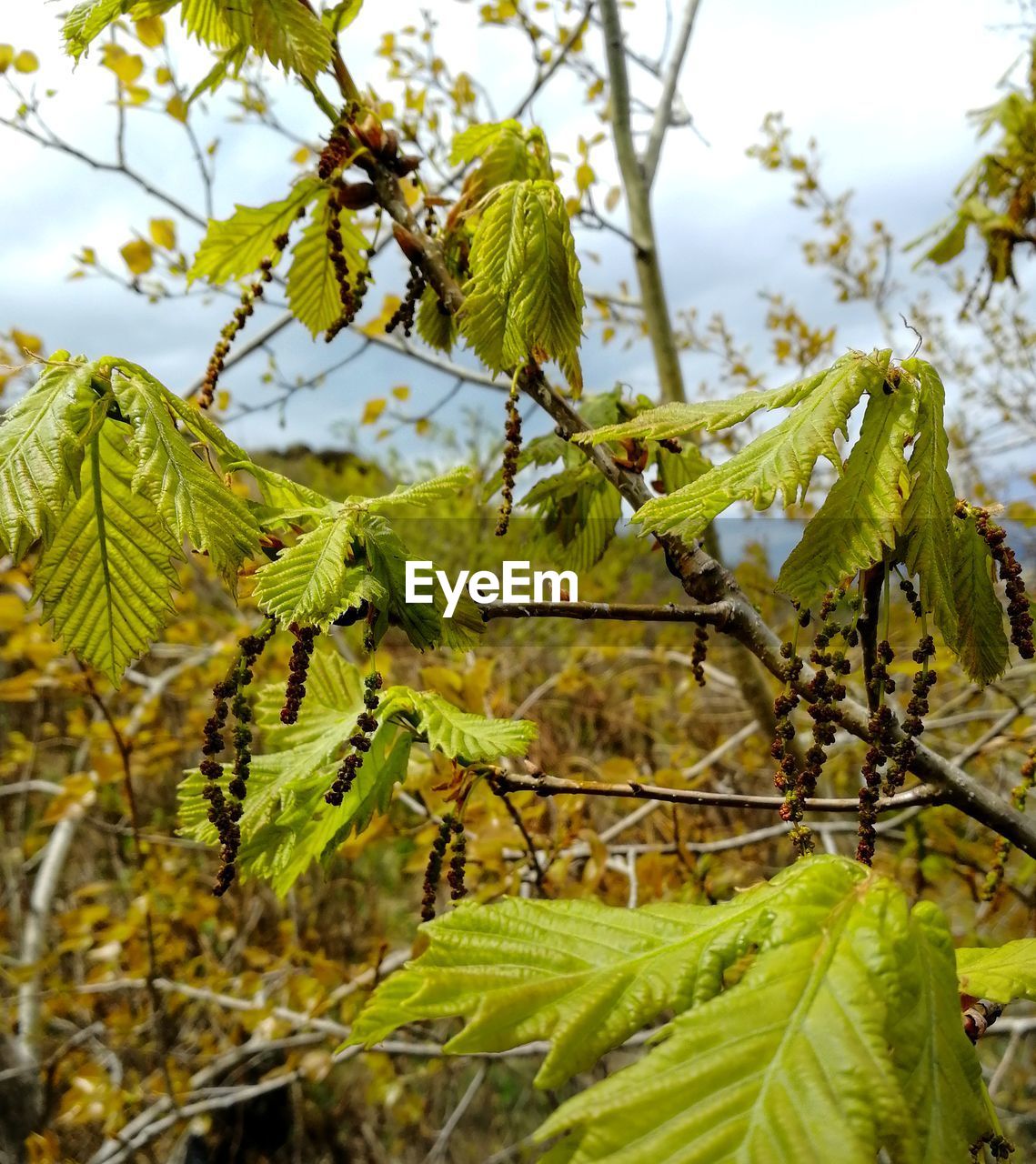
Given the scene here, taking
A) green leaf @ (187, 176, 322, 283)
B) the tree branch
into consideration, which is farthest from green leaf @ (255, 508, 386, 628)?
the tree branch

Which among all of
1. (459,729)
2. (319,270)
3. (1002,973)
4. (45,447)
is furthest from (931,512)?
(319,270)

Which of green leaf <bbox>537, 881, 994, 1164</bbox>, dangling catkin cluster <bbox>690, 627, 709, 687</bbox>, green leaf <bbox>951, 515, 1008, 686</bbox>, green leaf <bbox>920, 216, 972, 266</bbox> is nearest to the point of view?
green leaf <bbox>537, 881, 994, 1164</bbox>

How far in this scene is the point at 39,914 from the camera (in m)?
2.80

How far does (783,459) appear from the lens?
0.63 m

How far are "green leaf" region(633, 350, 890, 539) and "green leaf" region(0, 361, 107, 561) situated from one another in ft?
1.53

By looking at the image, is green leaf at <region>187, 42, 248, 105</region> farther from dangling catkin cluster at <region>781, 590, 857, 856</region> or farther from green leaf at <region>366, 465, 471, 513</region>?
dangling catkin cluster at <region>781, 590, 857, 856</region>

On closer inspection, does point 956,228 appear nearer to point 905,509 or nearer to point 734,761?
point 905,509

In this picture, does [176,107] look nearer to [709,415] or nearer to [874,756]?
[709,415]

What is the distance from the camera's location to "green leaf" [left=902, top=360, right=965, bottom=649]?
25.5 inches

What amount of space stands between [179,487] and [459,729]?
35 cm

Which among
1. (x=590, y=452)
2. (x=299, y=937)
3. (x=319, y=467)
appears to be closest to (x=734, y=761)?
(x=299, y=937)

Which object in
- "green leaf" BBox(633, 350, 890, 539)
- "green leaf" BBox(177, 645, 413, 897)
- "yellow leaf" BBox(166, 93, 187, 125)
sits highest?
"yellow leaf" BBox(166, 93, 187, 125)

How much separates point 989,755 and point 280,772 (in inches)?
85.5

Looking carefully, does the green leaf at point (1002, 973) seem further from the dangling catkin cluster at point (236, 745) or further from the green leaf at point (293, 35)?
the green leaf at point (293, 35)
